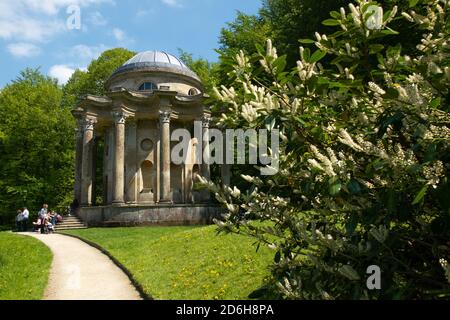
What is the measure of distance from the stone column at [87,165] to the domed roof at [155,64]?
529 centimetres

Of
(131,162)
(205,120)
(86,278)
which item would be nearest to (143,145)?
(131,162)

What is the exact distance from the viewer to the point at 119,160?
86.0ft

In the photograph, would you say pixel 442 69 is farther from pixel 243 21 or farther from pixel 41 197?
pixel 41 197

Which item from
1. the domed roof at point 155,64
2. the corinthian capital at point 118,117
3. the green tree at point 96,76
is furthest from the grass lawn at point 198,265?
the green tree at point 96,76

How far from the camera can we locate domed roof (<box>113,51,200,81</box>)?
2980 centimetres

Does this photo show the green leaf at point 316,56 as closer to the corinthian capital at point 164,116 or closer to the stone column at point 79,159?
the corinthian capital at point 164,116

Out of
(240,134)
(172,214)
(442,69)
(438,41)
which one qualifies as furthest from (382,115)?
(172,214)

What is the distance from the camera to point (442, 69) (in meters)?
2.78

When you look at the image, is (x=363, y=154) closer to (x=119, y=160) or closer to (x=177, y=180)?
(x=119, y=160)

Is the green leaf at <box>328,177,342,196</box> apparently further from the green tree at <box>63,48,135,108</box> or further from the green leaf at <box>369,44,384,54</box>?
the green tree at <box>63,48,135,108</box>

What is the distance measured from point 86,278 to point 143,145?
19.2 meters

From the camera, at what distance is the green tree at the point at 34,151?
37000 mm


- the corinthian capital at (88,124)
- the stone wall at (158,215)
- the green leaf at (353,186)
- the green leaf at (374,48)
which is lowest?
the stone wall at (158,215)
